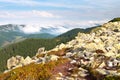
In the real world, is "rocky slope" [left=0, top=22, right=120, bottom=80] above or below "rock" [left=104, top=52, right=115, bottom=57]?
below

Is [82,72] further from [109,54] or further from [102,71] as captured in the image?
[109,54]

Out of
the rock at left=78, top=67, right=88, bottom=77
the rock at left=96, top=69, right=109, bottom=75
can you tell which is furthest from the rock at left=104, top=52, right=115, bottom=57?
the rock at left=96, top=69, right=109, bottom=75

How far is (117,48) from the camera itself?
3753cm

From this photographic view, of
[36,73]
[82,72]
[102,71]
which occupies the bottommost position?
[36,73]

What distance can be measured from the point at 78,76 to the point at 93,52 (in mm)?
7651

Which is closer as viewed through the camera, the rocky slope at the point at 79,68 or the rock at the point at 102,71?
the rock at the point at 102,71

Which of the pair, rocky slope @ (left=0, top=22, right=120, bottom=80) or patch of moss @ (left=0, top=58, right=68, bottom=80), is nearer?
rocky slope @ (left=0, top=22, right=120, bottom=80)

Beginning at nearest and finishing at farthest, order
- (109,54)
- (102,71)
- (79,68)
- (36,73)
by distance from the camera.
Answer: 1. (102,71)
2. (36,73)
3. (79,68)
4. (109,54)

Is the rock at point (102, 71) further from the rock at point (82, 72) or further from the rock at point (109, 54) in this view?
the rock at point (109, 54)

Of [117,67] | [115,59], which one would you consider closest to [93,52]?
[115,59]

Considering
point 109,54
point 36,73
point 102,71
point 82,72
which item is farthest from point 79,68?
point 109,54

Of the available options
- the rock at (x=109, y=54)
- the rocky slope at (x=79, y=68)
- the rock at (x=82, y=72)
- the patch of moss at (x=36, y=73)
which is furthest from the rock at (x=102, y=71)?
the rock at (x=109, y=54)

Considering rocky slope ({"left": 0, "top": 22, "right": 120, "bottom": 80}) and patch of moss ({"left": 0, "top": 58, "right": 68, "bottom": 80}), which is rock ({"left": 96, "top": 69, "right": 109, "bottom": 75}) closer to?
rocky slope ({"left": 0, "top": 22, "right": 120, "bottom": 80})

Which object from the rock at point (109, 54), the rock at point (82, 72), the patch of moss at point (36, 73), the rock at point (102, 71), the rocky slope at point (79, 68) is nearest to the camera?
the rock at point (102, 71)
